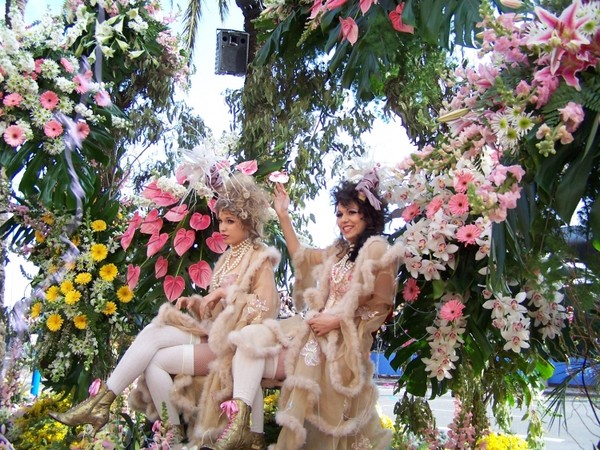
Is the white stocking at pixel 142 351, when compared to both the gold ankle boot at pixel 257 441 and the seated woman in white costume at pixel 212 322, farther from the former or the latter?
the gold ankle boot at pixel 257 441

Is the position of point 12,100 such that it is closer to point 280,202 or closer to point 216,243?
point 216,243

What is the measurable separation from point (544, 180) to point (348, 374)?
3.95 feet

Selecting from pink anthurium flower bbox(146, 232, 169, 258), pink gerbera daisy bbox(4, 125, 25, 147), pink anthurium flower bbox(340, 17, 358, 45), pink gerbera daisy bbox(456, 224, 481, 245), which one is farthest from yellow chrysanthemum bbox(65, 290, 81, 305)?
pink gerbera daisy bbox(456, 224, 481, 245)

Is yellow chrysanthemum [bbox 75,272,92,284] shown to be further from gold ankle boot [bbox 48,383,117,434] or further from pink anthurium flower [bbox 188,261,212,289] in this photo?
gold ankle boot [bbox 48,383,117,434]

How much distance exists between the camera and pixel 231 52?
5375mm

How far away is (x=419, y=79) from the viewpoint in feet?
12.0

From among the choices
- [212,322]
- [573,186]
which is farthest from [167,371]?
[573,186]

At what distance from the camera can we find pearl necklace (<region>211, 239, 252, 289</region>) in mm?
2984

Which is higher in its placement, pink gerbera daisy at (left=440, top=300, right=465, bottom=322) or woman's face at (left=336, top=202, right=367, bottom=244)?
woman's face at (left=336, top=202, right=367, bottom=244)

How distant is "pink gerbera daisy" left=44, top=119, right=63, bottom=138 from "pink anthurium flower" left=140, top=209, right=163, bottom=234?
2.21 ft

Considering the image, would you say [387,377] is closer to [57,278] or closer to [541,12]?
[57,278]

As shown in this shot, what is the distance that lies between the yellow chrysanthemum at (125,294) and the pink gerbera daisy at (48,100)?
100cm

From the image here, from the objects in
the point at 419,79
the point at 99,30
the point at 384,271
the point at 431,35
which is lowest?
the point at 384,271

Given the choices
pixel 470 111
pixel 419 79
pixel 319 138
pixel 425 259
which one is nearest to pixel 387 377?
pixel 319 138
